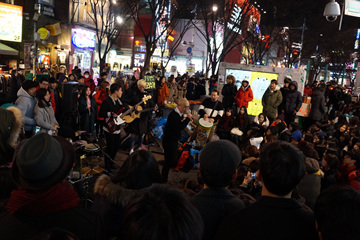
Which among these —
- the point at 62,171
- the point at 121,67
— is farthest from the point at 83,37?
the point at 62,171

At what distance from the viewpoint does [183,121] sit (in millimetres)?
7180

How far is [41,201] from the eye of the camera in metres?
1.96

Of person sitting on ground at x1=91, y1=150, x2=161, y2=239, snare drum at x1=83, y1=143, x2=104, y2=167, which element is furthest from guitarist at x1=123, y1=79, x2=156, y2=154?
person sitting on ground at x1=91, y1=150, x2=161, y2=239

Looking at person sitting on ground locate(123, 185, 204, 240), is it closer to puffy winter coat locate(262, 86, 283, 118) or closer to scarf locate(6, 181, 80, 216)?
scarf locate(6, 181, 80, 216)

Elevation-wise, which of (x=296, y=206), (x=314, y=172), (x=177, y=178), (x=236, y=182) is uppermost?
(x=296, y=206)

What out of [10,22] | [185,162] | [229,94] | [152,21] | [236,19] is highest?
[236,19]

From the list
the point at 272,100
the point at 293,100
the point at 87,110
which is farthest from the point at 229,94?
the point at 87,110

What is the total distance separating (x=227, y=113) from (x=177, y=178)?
355 centimetres

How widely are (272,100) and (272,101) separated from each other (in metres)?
0.04

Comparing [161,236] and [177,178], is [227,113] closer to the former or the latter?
[177,178]

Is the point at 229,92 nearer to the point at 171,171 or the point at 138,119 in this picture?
the point at 138,119

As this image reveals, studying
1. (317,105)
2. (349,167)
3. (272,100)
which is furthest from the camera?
(317,105)

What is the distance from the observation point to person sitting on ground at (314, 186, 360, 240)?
1901 millimetres

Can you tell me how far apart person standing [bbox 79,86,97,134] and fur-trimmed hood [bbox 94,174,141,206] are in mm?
7346
